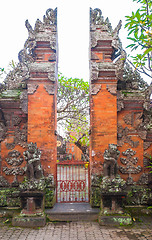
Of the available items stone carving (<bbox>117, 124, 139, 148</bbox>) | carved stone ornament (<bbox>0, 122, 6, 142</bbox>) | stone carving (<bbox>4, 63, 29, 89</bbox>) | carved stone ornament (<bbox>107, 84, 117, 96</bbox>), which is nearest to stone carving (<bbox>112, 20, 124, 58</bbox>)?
carved stone ornament (<bbox>107, 84, 117, 96</bbox>)

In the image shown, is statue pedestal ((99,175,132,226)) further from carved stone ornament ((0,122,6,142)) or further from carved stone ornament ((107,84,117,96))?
carved stone ornament ((0,122,6,142))

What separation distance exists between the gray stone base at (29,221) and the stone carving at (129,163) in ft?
10.1

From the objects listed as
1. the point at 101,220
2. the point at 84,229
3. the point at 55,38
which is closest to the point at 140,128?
the point at 101,220

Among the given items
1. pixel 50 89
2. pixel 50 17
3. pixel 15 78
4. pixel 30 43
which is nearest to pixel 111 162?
pixel 50 89

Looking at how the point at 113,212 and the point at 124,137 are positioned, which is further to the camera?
the point at 124,137

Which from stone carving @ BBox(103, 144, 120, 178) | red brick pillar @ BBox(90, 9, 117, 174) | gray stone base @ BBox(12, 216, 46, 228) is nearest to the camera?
gray stone base @ BBox(12, 216, 46, 228)

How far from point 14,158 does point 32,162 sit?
135 centimetres

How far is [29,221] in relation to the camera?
602 cm

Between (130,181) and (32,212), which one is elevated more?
(130,181)

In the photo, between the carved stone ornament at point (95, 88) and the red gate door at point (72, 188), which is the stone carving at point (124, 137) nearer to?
the carved stone ornament at point (95, 88)

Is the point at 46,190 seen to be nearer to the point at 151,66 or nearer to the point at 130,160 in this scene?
the point at 130,160

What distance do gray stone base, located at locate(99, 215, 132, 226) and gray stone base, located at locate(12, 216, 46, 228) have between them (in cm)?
169

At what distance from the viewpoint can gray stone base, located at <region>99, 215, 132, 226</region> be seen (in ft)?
19.9

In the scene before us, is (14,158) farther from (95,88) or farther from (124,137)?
(124,137)
